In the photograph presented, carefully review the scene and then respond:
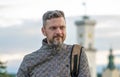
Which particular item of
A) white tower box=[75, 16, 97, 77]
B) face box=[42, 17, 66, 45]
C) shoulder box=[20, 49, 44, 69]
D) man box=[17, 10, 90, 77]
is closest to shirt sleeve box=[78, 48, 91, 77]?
man box=[17, 10, 90, 77]

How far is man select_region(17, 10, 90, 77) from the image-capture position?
482 centimetres

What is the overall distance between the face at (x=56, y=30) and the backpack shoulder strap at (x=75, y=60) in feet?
0.45

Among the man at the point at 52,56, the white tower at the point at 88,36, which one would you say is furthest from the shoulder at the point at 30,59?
the white tower at the point at 88,36

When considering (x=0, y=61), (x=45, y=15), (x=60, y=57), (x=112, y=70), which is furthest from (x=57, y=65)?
(x=112, y=70)

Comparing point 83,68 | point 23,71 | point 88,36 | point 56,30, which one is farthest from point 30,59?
point 88,36

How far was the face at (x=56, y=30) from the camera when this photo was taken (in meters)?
4.82

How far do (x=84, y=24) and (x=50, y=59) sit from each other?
134634mm

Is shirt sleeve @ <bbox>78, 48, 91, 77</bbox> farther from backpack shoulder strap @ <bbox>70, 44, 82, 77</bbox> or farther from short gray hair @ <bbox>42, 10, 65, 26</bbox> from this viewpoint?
short gray hair @ <bbox>42, 10, 65, 26</bbox>

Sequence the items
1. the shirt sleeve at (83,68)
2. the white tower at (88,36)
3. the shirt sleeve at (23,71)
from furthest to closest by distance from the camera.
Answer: the white tower at (88,36), the shirt sleeve at (23,71), the shirt sleeve at (83,68)

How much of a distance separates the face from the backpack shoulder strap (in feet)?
0.45

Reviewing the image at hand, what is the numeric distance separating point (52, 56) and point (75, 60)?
18cm

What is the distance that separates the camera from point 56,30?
4.82m

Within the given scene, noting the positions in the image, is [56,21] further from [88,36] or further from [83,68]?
[88,36]

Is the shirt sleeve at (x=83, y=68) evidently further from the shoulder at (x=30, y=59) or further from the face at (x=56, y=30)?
the shoulder at (x=30, y=59)
